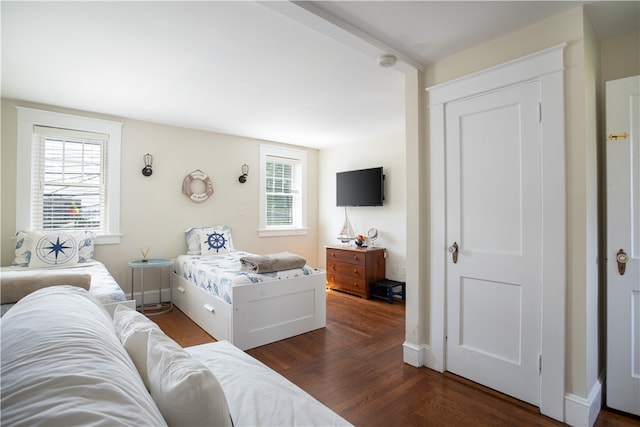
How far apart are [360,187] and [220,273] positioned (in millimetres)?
2660

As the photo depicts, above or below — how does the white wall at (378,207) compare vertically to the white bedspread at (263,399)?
above

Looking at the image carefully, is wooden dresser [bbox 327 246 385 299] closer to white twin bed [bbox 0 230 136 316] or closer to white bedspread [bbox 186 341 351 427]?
white twin bed [bbox 0 230 136 316]

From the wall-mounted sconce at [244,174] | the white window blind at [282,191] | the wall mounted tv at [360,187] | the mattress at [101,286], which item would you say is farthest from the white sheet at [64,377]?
the white window blind at [282,191]

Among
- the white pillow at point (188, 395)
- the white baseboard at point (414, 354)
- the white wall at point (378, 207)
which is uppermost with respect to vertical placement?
the white wall at point (378, 207)

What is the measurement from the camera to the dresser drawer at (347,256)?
4395 mm

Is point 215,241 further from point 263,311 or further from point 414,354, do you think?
point 414,354

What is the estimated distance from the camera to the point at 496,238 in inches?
82.4

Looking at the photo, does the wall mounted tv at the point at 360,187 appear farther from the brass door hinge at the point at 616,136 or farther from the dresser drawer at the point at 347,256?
the brass door hinge at the point at 616,136

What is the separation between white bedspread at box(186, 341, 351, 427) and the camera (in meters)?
0.96

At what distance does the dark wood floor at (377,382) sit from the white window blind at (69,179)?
1602 millimetres

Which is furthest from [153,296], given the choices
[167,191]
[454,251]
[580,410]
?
[580,410]

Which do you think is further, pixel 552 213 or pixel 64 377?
pixel 552 213

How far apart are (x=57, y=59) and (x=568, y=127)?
3.60 m

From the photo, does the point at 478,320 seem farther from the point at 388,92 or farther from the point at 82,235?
the point at 82,235
